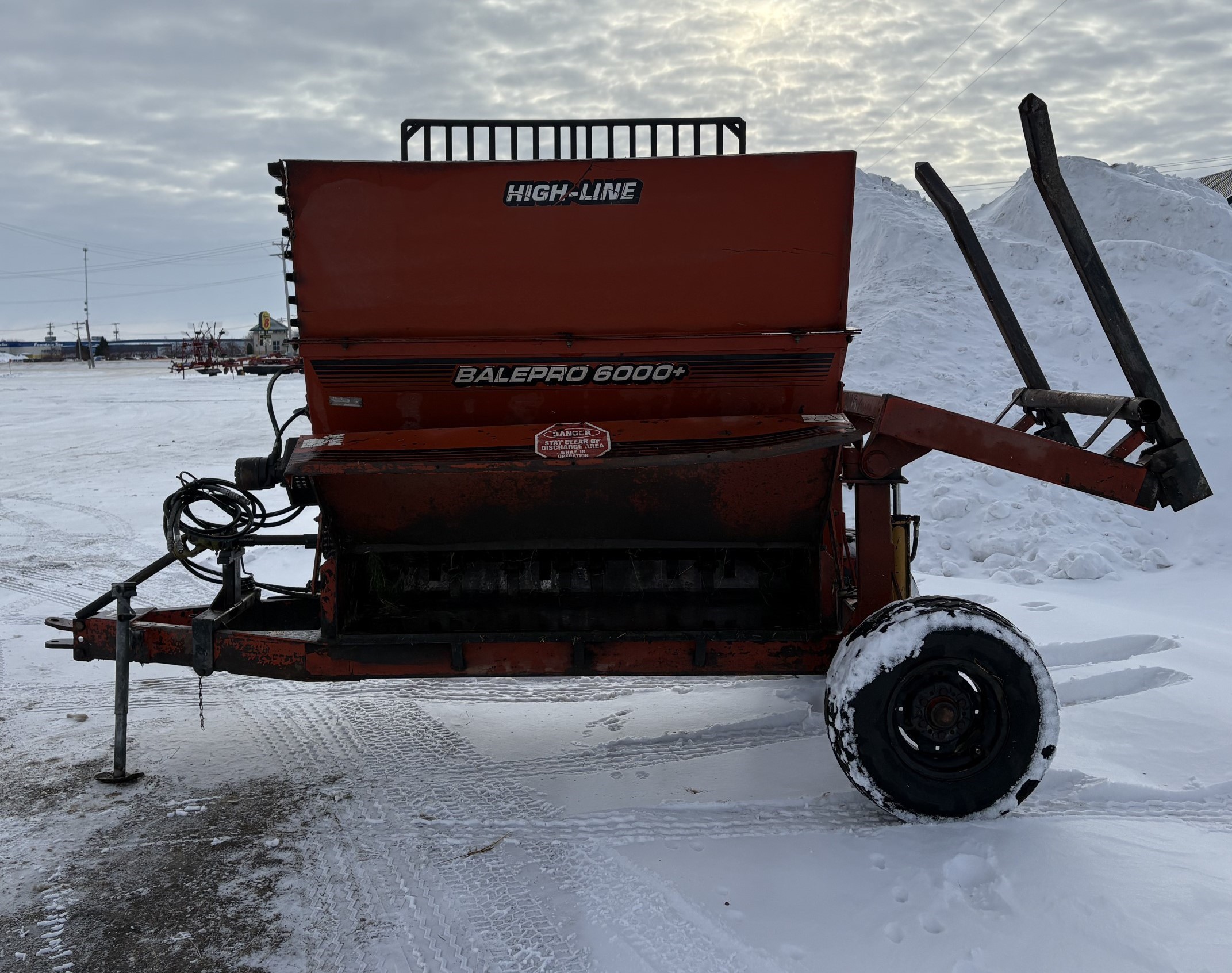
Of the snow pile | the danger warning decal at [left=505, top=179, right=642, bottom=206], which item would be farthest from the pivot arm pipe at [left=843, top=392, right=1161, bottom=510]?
the snow pile

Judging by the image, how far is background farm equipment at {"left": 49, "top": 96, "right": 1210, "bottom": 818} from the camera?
11.0ft

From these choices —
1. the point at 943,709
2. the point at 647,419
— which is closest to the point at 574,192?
the point at 647,419

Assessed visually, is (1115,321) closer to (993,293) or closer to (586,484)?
(993,293)

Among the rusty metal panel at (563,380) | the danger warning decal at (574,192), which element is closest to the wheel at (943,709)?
the rusty metal panel at (563,380)

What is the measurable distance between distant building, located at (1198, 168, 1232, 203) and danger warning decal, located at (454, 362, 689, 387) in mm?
24787

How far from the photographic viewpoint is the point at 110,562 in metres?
7.54

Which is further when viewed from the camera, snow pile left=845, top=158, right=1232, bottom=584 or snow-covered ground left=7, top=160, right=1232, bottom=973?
snow pile left=845, top=158, right=1232, bottom=584

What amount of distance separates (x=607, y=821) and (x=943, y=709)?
4.44ft

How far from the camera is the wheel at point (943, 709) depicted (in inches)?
129

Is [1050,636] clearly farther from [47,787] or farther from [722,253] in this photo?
[47,787]

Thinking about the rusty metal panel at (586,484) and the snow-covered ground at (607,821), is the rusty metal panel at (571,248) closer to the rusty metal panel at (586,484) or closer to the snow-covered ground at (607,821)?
the rusty metal panel at (586,484)

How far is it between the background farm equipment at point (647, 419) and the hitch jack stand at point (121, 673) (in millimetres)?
13

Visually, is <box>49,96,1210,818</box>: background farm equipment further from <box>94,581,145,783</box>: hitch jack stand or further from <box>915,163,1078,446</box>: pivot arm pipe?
<box>915,163,1078,446</box>: pivot arm pipe

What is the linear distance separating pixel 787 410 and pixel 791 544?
68 cm
